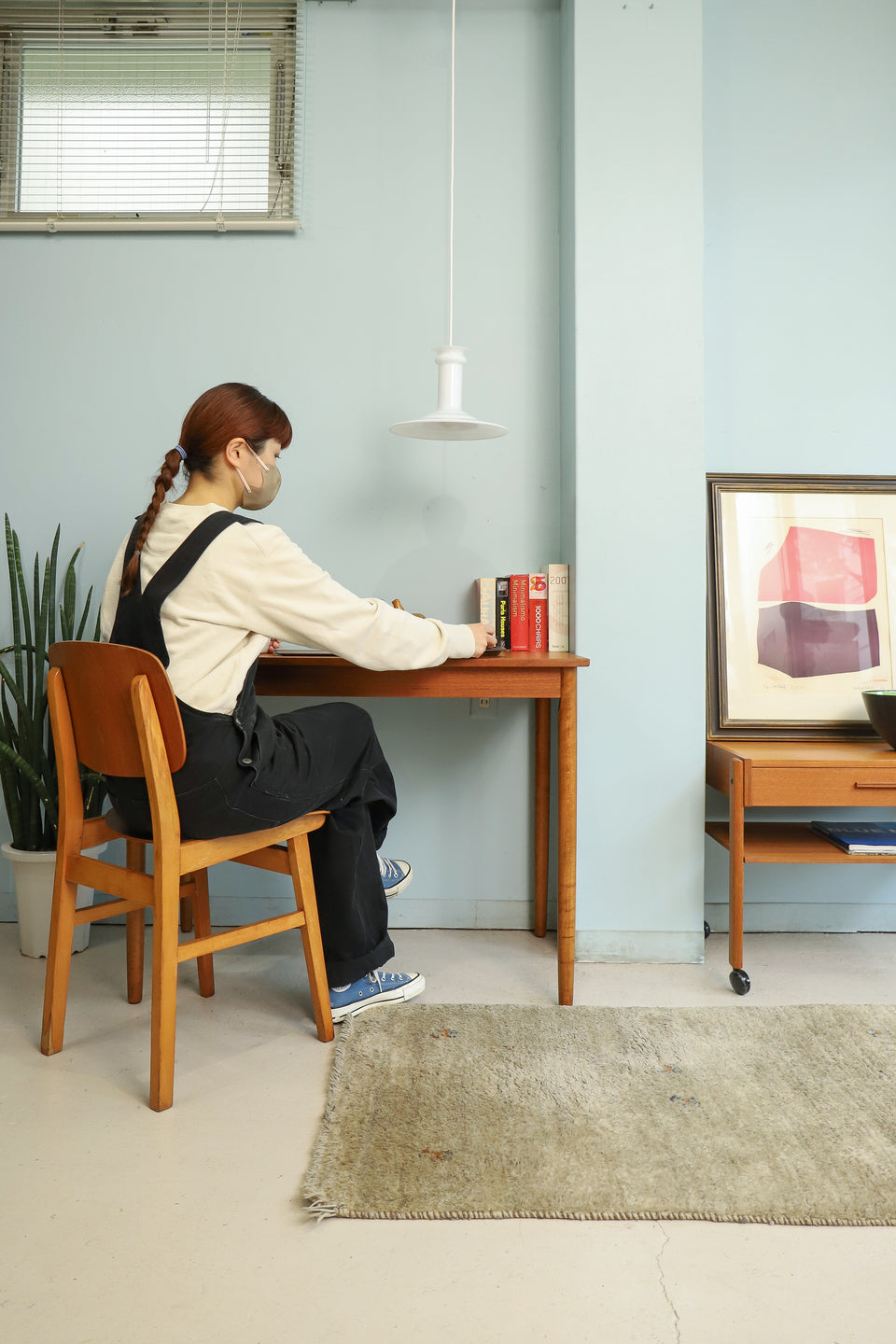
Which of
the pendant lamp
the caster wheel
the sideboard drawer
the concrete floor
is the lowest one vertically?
the concrete floor

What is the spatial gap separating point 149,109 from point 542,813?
8.10 ft

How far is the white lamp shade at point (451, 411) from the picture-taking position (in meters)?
2.35

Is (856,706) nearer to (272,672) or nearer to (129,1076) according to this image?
(272,672)

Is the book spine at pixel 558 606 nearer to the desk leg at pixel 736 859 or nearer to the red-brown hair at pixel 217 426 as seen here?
the desk leg at pixel 736 859

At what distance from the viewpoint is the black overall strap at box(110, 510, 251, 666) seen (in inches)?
69.9

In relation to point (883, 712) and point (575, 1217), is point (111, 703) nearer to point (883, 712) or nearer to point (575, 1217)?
point (575, 1217)

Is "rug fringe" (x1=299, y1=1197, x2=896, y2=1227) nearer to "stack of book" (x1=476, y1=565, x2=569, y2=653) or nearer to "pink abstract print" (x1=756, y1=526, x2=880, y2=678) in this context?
"stack of book" (x1=476, y1=565, x2=569, y2=653)

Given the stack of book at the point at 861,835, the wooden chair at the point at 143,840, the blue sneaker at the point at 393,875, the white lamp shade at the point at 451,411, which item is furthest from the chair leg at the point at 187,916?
the stack of book at the point at 861,835

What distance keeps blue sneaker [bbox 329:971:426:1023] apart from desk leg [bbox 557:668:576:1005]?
1.16 ft

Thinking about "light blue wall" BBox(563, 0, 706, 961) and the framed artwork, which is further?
the framed artwork

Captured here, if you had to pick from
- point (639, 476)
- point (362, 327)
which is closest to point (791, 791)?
point (639, 476)

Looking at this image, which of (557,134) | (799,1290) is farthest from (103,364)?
(799,1290)

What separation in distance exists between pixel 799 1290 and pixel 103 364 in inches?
111

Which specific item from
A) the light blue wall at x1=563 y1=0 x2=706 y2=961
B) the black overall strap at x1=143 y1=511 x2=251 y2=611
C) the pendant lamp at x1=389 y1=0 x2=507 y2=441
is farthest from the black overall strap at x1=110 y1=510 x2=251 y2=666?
the light blue wall at x1=563 y1=0 x2=706 y2=961
